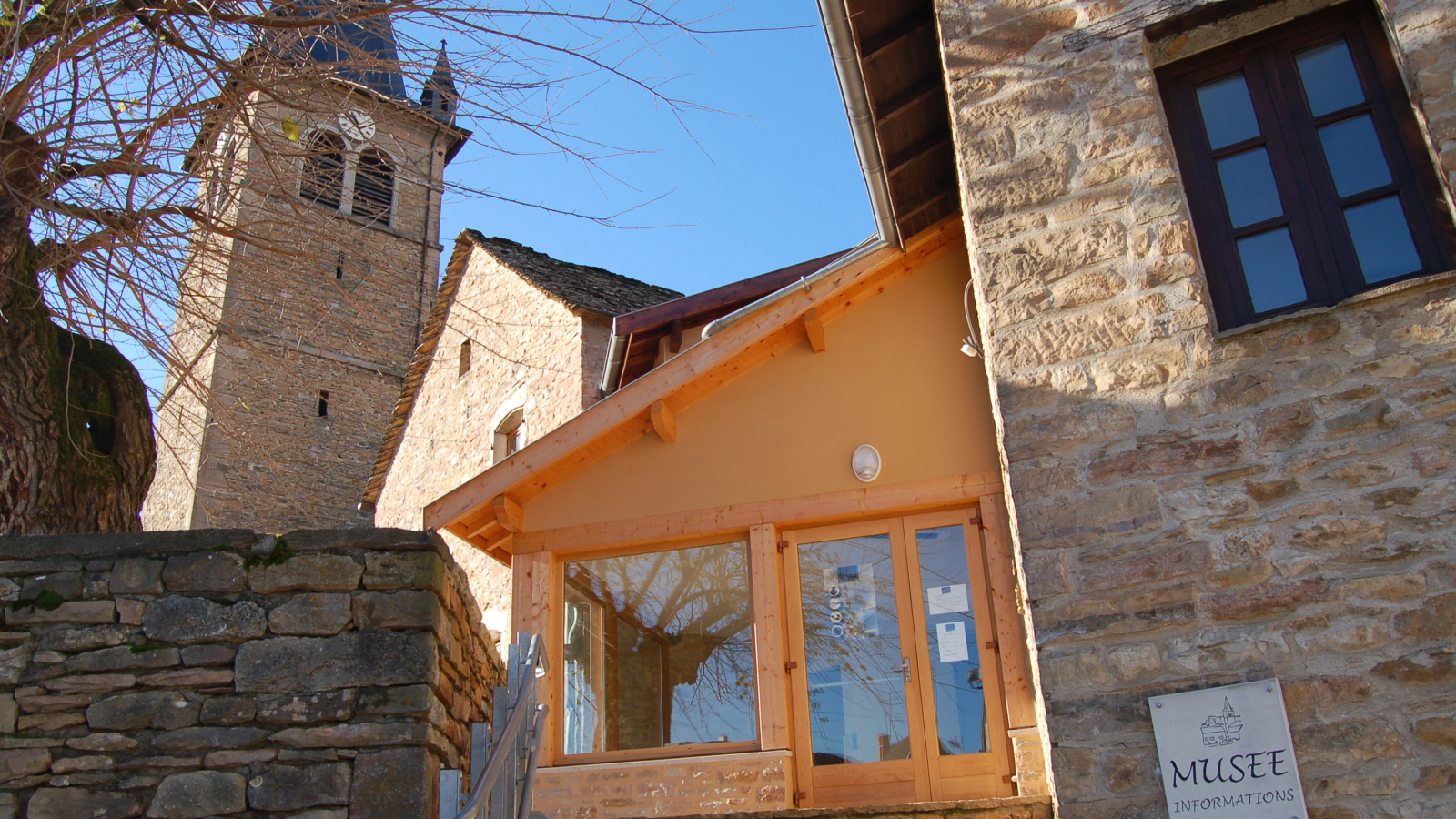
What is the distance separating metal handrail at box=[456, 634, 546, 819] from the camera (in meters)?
3.42

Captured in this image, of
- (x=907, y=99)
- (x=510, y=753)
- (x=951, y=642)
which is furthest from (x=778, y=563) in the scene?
(x=510, y=753)

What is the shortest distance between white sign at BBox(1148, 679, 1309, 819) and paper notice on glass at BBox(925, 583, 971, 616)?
9.28 ft

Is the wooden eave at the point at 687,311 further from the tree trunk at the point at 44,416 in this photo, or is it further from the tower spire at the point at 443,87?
the tree trunk at the point at 44,416

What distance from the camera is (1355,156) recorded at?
436 centimetres

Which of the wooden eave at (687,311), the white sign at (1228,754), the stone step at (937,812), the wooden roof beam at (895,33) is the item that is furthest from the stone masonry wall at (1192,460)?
the wooden eave at (687,311)

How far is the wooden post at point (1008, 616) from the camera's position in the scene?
6.27 meters

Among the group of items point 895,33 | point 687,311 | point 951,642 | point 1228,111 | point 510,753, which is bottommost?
point 510,753

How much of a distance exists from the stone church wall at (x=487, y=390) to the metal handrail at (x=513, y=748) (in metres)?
5.68

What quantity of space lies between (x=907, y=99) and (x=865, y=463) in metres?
2.24

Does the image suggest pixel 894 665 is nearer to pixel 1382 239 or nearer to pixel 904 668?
pixel 904 668

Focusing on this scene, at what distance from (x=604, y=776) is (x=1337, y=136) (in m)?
5.23

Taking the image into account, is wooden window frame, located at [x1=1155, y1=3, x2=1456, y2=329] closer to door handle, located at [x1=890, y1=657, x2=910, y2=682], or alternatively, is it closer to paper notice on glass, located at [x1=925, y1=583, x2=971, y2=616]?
paper notice on glass, located at [x1=925, y1=583, x2=971, y2=616]

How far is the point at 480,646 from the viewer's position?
5293 millimetres

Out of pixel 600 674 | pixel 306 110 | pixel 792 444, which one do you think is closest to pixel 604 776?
pixel 600 674
